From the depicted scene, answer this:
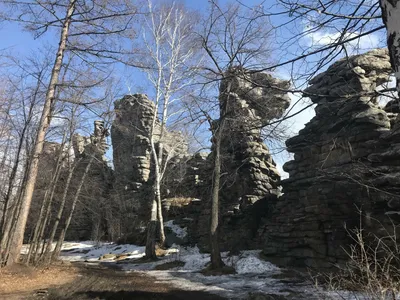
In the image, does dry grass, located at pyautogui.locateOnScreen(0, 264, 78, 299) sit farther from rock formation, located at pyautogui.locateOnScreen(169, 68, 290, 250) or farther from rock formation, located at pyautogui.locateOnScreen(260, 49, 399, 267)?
rock formation, located at pyautogui.locateOnScreen(169, 68, 290, 250)

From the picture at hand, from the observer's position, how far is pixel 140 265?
15680 millimetres

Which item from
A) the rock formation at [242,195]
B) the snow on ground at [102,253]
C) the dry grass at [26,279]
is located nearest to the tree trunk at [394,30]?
the dry grass at [26,279]

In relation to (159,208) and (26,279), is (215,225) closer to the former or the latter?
(26,279)

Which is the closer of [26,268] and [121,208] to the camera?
[26,268]

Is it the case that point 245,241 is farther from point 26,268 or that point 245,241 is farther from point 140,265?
point 26,268

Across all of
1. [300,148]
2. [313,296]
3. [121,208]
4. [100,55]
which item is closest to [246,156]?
[300,148]

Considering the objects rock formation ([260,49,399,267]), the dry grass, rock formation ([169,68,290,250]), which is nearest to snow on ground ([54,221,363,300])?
rock formation ([260,49,399,267])

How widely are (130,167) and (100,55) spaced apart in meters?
21.4

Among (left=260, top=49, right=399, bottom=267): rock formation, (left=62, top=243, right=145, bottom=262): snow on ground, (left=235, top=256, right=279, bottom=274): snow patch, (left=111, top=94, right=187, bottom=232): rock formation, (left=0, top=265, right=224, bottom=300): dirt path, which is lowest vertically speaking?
(left=0, top=265, right=224, bottom=300): dirt path

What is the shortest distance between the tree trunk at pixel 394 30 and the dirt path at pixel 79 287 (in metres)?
7.53

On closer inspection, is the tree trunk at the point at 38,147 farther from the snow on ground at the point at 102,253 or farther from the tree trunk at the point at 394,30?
the tree trunk at the point at 394,30

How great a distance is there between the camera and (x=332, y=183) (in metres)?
11.6

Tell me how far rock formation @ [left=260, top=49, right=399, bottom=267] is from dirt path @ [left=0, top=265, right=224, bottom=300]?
5018 mm

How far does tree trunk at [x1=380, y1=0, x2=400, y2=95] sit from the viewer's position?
5.06ft
